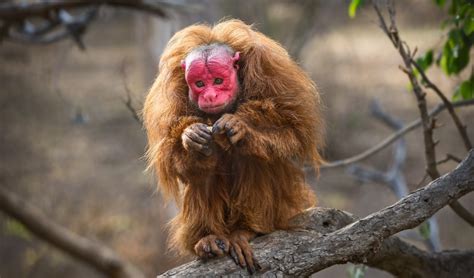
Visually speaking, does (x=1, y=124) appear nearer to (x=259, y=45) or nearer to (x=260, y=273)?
(x=259, y=45)

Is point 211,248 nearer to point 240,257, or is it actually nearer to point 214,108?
point 240,257

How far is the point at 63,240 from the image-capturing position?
293 inches

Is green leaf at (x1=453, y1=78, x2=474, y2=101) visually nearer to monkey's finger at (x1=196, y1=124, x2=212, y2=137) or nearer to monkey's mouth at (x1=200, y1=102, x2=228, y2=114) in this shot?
monkey's mouth at (x1=200, y1=102, x2=228, y2=114)

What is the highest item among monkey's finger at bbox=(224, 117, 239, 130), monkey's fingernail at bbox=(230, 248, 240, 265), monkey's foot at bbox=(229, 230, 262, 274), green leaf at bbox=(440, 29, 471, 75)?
green leaf at bbox=(440, 29, 471, 75)

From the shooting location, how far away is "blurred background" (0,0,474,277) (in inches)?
397

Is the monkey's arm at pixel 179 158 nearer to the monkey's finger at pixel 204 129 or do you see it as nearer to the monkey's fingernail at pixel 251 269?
the monkey's finger at pixel 204 129

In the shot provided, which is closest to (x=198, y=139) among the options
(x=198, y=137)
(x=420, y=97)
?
(x=198, y=137)

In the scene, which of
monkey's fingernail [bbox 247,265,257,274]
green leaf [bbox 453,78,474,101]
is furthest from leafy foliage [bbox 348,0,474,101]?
monkey's fingernail [bbox 247,265,257,274]

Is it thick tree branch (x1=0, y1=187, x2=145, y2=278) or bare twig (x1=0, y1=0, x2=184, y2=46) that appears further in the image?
thick tree branch (x1=0, y1=187, x2=145, y2=278)

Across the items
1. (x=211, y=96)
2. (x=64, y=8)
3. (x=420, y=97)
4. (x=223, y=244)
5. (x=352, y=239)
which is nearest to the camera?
(x=352, y=239)

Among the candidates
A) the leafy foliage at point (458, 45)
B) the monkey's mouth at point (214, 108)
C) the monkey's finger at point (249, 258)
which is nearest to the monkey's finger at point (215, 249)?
the monkey's finger at point (249, 258)

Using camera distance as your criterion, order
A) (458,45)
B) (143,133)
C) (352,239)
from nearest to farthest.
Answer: (352,239)
(458,45)
(143,133)

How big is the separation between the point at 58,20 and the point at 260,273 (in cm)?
511

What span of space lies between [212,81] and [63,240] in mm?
3842
